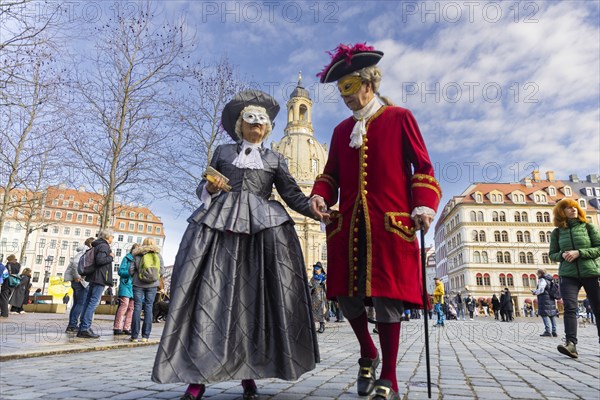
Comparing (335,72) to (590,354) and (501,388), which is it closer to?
(501,388)

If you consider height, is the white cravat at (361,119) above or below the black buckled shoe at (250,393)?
above

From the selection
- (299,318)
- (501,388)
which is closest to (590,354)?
(501,388)

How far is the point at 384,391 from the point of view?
2.75 metres

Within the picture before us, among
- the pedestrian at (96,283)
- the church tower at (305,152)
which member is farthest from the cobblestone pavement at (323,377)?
the church tower at (305,152)

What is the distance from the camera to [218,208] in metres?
3.13

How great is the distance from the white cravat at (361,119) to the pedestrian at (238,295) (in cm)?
64

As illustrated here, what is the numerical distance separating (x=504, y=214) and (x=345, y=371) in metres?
65.3

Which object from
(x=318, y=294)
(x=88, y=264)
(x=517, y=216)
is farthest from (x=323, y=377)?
(x=517, y=216)

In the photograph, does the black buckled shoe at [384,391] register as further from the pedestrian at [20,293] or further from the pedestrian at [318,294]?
the pedestrian at [20,293]

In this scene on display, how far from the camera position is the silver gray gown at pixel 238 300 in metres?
2.71

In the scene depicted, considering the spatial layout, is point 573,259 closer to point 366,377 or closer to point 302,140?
point 366,377

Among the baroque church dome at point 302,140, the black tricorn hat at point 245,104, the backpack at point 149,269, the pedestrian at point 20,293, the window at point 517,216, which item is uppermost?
the baroque church dome at point 302,140

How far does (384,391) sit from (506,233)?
66500 millimetres

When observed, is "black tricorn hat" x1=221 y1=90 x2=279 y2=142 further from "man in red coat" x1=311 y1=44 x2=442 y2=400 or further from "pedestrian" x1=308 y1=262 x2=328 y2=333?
"pedestrian" x1=308 y1=262 x2=328 y2=333
